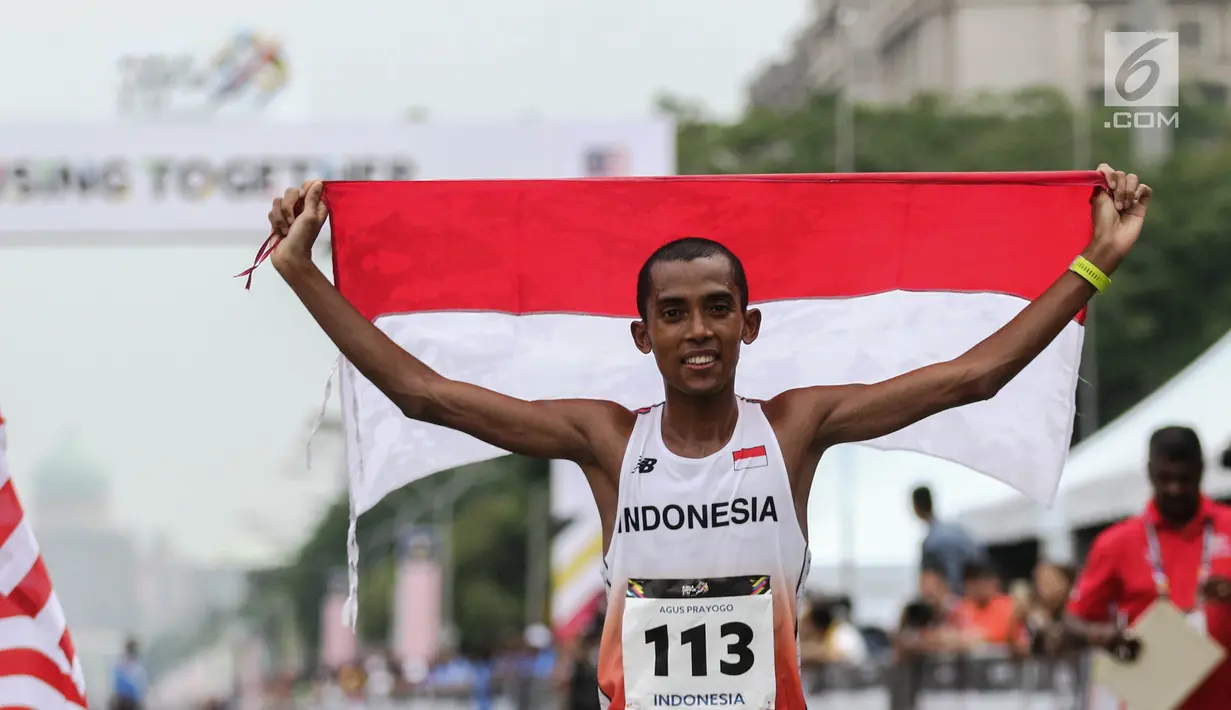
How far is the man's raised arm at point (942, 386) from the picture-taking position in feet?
16.6

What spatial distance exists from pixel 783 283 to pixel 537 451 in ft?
4.26

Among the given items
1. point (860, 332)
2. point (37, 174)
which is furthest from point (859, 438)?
point (37, 174)

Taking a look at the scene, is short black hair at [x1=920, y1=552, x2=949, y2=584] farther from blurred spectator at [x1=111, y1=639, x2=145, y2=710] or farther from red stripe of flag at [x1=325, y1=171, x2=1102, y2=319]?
blurred spectator at [x1=111, y1=639, x2=145, y2=710]

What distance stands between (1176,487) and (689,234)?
2405 mm

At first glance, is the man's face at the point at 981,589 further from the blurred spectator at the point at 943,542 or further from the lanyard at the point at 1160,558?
the lanyard at the point at 1160,558

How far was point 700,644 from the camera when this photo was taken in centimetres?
483

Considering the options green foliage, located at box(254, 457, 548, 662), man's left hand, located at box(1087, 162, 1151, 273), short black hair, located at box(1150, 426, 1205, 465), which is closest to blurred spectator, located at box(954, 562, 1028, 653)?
short black hair, located at box(1150, 426, 1205, 465)

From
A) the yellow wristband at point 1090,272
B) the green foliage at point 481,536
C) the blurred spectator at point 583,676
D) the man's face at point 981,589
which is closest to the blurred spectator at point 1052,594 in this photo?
the man's face at point 981,589

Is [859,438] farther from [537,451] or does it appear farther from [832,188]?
[832,188]

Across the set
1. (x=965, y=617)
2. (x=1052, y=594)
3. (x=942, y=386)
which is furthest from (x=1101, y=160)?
(x=942, y=386)

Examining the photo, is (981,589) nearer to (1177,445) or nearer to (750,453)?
(1177,445)

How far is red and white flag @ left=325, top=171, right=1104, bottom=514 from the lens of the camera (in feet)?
19.6

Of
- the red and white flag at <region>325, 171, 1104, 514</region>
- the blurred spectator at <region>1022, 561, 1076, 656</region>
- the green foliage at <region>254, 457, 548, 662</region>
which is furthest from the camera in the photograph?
the green foliage at <region>254, 457, 548, 662</region>

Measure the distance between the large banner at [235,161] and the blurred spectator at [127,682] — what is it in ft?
26.6
